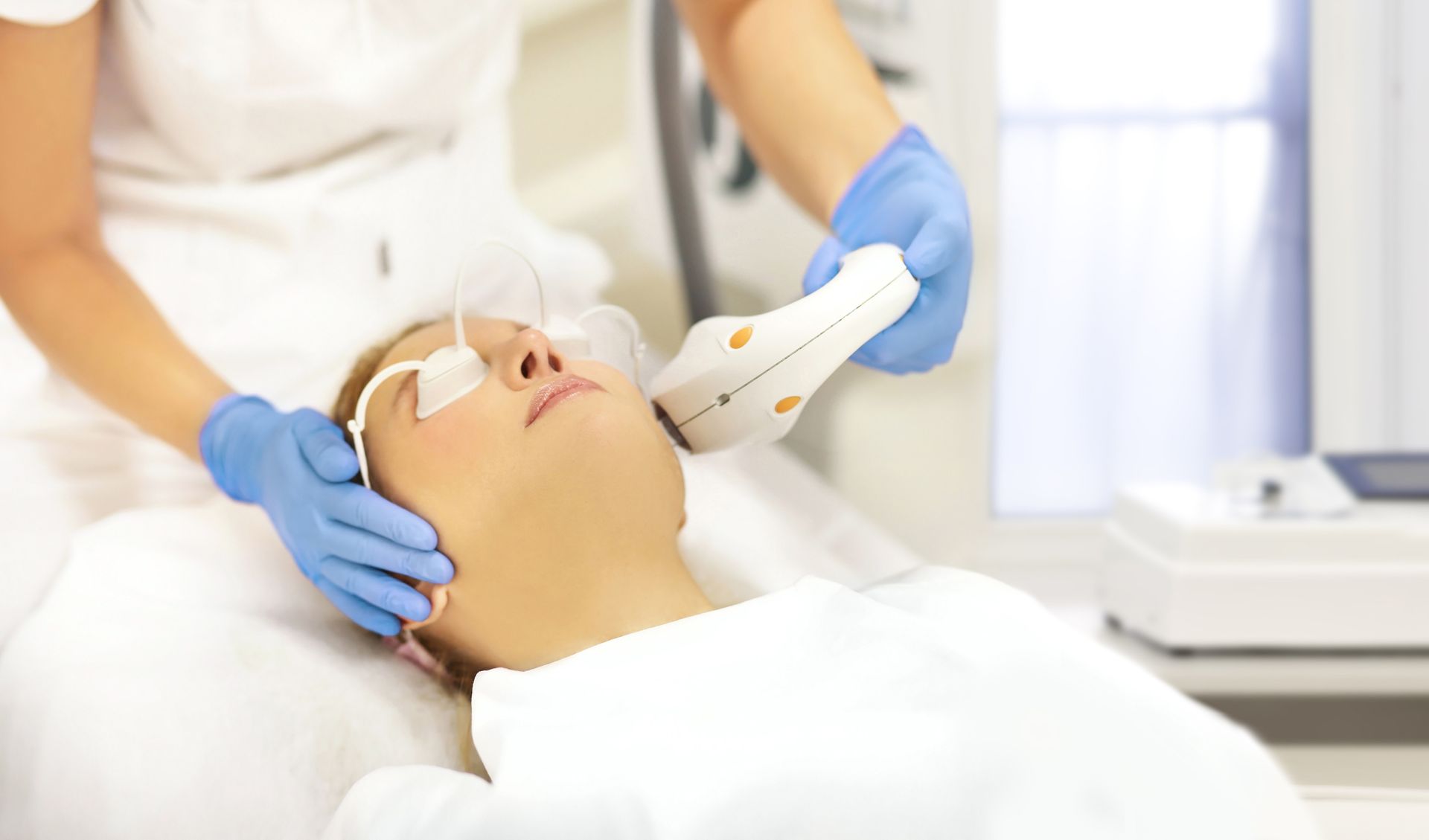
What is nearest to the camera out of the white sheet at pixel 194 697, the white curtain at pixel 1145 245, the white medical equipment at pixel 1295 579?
the white sheet at pixel 194 697

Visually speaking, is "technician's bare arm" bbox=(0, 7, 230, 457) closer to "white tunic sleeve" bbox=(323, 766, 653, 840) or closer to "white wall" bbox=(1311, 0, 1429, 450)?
"white tunic sleeve" bbox=(323, 766, 653, 840)

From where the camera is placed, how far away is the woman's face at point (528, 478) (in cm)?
89

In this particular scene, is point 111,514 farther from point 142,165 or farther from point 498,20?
point 498,20

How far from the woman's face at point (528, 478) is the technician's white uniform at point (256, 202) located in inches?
15.2

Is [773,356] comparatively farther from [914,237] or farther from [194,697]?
[194,697]

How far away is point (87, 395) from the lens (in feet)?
3.76

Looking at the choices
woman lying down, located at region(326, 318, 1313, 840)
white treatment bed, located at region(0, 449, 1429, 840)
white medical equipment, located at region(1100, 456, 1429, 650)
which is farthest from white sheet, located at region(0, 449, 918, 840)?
white medical equipment, located at region(1100, 456, 1429, 650)

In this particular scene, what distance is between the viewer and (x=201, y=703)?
0.85 meters

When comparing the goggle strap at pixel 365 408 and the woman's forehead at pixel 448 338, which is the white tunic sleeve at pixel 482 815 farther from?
the woman's forehead at pixel 448 338

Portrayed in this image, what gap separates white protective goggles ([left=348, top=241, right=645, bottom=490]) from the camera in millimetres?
929

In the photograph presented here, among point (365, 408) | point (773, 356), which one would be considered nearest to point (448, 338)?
point (365, 408)

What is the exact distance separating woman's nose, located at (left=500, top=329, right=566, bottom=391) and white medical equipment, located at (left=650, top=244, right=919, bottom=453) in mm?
106

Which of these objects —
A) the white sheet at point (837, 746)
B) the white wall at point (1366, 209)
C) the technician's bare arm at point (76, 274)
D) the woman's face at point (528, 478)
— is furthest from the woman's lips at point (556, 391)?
the white wall at point (1366, 209)

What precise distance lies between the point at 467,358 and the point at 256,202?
47cm
